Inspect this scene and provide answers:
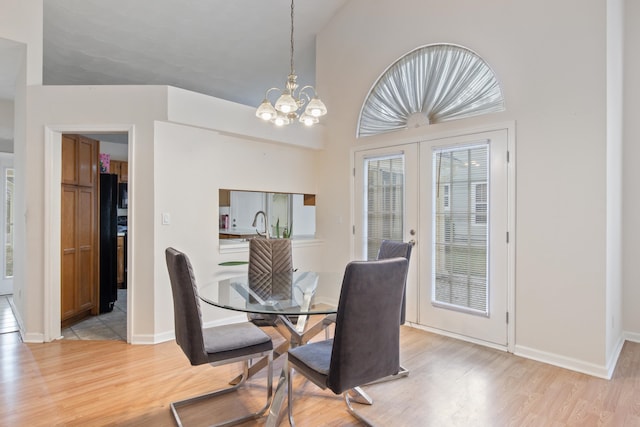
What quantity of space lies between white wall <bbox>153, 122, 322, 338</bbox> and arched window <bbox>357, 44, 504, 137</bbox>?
1.42 metres

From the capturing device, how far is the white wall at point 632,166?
3512mm

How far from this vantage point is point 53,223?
3.40 metres

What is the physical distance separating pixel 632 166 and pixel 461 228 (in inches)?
70.9

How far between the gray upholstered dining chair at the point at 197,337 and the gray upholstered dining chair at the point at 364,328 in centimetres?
47

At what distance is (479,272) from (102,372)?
3.38 meters

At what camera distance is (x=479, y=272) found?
3443mm

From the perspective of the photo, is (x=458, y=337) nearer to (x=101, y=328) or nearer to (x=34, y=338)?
(x=101, y=328)

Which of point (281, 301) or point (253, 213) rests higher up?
point (253, 213)

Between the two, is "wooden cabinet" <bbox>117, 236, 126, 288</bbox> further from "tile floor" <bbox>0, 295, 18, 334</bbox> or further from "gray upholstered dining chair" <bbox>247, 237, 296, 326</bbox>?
"gray upholstered dining chair" <bbox>247, 237, 296, 326</bbox>

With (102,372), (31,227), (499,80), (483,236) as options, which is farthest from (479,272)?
(31,227)

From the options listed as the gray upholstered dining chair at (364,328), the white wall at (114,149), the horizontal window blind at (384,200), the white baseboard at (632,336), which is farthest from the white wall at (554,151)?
the white wall at (114,149)

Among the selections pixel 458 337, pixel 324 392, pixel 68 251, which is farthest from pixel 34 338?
pixel 458 337

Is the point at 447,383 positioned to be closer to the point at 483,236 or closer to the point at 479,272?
the point at 479,272

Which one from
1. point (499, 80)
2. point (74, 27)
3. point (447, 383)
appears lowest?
point (447, 383)
